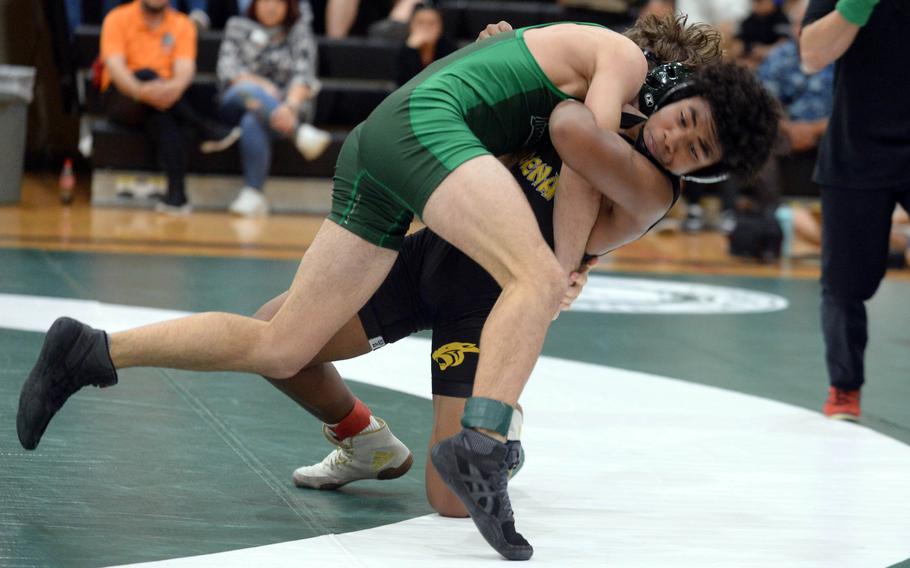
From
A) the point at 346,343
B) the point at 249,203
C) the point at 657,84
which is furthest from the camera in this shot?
the point at 249,203

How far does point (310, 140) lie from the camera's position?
8.37m

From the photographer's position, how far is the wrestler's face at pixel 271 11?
8.04 meters

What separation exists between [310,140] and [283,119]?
0.83ft

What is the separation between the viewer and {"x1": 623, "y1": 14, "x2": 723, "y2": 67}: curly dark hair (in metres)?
2.75

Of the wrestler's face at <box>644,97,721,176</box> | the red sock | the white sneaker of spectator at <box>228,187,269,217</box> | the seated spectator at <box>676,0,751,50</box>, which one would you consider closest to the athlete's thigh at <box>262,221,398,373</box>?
the red sock

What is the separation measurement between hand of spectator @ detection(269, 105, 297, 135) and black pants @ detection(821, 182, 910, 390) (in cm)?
487

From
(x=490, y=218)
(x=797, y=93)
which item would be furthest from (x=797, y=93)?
(x=490, y=218)

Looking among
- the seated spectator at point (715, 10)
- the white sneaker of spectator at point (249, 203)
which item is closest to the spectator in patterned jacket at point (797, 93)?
the seated spectator at point (715, 10)

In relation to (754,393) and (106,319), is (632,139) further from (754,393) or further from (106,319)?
→ (106,319)

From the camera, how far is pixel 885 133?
3.68 meters

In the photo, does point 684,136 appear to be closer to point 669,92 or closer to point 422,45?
point 669,92

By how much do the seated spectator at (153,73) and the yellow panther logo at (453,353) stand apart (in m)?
5.66

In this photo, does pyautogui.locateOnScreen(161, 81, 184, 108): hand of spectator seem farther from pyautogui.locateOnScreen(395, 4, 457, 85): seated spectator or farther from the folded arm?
the folded arm

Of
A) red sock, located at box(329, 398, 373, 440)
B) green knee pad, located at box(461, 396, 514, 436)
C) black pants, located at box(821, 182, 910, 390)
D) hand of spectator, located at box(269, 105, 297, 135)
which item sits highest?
green knee pad, located at box(461, 396, 514, 436)
